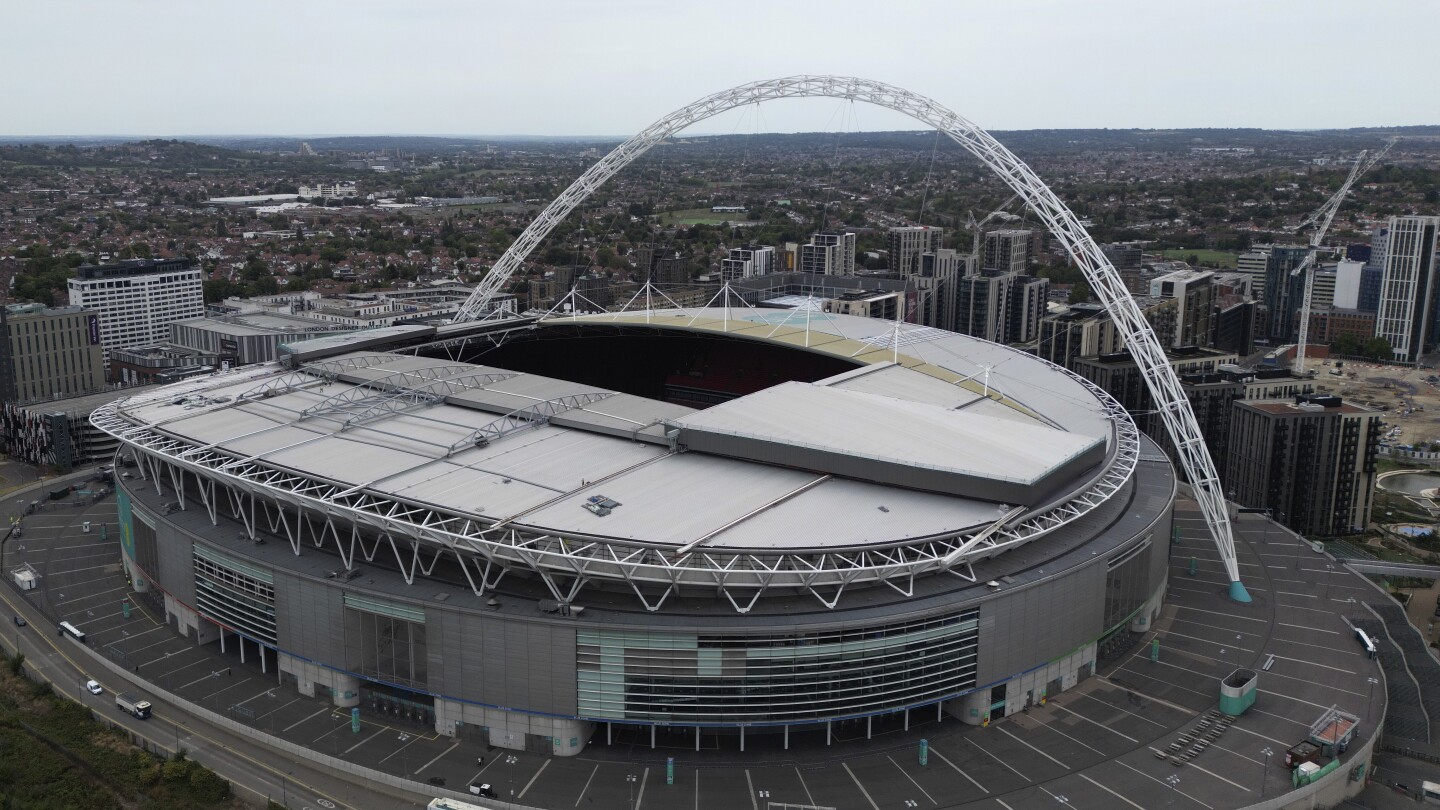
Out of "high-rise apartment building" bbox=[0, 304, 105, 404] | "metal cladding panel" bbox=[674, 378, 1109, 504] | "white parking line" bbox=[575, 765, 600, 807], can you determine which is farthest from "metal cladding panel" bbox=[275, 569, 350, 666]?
"high-rise apartment building" bbox=[0, 304, 105, 404]

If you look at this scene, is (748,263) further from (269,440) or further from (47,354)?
(269,440)

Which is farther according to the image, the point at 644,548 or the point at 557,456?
the point at 557,456

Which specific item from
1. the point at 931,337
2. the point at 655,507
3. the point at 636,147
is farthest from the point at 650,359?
the point at 655,507

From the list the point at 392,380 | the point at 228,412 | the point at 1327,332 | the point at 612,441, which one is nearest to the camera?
the point at 612,441

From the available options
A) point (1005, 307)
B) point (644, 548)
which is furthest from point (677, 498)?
point (1005, 307)

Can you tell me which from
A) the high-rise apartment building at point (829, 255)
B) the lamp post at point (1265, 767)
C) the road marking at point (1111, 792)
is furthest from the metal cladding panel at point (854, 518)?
the high-rise apartment building at point (829, 255)

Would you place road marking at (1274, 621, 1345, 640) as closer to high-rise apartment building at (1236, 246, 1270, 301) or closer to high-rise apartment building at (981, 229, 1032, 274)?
high-rise apartment building at (981, 229, 1032, 274)

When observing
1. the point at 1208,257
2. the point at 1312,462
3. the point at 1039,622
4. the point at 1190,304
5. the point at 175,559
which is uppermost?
the point at 1208,257

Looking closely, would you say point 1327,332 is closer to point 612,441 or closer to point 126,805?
point 612,441
